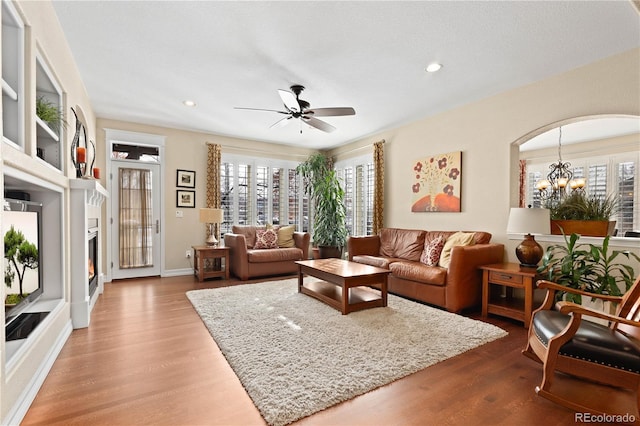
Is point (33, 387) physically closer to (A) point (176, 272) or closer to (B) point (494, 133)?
(A) point (176, 272)

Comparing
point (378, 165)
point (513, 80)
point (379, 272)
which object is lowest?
point (379, 272)

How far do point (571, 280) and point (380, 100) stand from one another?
9.81 feet

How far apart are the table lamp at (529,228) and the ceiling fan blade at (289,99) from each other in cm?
266

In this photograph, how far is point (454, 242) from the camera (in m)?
4.07

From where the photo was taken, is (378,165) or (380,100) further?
(378,165)

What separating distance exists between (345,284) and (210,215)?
3.16 m

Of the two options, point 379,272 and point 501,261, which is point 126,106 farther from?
point 501,261

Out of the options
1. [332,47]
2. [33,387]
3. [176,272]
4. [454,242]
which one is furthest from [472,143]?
[176,272]

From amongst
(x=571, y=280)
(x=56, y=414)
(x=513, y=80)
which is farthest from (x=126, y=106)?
(x=571, y=280)

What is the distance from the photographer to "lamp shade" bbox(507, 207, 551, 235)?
10.1ft

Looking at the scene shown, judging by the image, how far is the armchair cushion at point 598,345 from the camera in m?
1.73

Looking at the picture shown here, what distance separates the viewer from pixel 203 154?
596 cm

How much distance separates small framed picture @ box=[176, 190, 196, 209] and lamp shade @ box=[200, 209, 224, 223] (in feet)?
1.86

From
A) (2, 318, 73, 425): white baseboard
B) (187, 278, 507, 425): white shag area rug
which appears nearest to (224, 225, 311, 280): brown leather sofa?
(187, 278, 507, 425): white shag area rug
